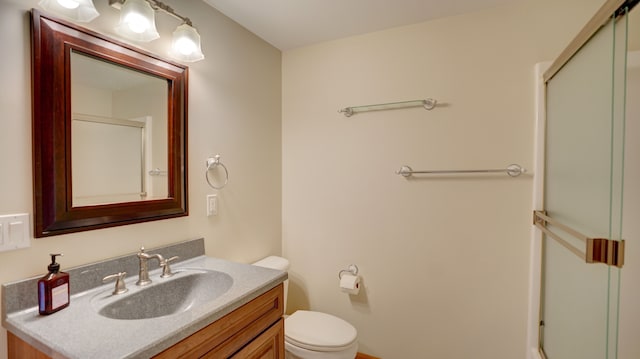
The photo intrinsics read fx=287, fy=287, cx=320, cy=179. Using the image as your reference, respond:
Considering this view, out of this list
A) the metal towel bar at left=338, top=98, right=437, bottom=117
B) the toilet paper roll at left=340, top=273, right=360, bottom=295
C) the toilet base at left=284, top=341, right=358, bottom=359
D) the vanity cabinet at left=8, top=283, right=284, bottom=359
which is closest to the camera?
the vanity cabinet at left=8, top=283, right=284, bottom=359

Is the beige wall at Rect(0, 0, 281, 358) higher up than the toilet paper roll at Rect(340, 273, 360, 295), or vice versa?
the beige wall at Rect(0, 0, 281, 358)

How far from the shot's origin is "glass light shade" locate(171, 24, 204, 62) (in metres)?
1.34

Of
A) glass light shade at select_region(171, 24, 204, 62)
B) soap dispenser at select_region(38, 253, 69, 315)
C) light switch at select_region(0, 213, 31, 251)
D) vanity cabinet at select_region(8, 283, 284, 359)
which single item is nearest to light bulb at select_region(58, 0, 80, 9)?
glass light shade at select_region(171, 24, 204, 62)

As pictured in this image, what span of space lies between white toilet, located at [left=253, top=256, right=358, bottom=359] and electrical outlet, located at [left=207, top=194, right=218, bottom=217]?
31.3 inches

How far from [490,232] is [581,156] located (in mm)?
642

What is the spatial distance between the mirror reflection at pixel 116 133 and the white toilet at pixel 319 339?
1.04m

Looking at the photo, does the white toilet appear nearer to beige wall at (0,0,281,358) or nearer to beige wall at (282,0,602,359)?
beige wall at (282,0,602,359)

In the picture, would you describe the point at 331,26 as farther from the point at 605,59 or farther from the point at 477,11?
the point at 605,59

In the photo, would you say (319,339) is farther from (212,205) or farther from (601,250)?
(601,250)

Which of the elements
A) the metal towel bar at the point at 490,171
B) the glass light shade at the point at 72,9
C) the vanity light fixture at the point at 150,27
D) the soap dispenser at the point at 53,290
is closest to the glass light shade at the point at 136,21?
Result: the vanity light fixture at the point at 150,27

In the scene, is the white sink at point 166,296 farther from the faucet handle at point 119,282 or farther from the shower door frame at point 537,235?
the shower door frame at point 537,235

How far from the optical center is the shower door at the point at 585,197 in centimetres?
93

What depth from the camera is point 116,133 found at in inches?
47.6

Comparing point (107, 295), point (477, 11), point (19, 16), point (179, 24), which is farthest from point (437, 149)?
point (19, 16)
